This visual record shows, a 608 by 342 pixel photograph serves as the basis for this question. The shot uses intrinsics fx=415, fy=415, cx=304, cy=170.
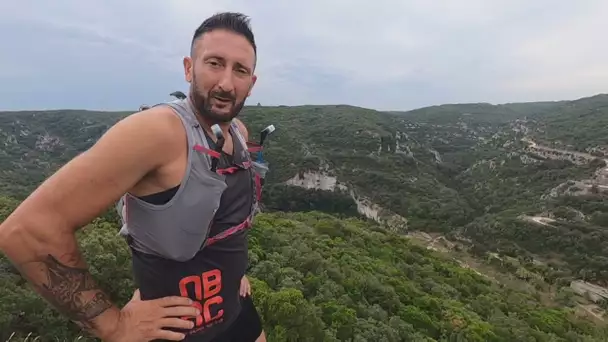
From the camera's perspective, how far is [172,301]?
187 centimetres

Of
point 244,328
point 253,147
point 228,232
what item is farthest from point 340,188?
point 228,232

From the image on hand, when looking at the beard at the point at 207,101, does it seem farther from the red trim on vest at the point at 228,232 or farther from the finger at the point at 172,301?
the finger at the point at 172,301

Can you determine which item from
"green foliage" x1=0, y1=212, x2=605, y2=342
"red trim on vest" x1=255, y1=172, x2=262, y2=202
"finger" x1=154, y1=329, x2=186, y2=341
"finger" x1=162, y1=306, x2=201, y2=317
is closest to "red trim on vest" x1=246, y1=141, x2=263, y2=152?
"red trim on vest" x1=255, y1=172, x2=262, y2=202

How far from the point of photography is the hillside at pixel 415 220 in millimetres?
12359

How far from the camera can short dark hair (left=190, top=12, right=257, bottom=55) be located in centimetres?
196

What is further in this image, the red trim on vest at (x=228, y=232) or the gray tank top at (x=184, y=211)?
the red trim on vest at (x=228, y=232)

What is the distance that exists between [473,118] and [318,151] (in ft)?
343

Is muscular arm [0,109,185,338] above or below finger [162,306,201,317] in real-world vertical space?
above

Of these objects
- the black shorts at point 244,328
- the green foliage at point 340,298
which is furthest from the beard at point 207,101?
the green foliage at point 340,298

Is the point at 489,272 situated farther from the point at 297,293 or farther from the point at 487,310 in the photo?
the point at 297,293

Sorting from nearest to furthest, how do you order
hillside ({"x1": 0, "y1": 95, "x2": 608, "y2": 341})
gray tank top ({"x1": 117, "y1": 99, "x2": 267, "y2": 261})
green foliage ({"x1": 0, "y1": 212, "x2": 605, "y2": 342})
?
1. gray tank top ({"x1": 117, "y1": 99, "x2": 267, "y2": 261})
2. green foliage ({"x1": 0, "y1": 212, "x2": 605, "y2": 342})
3. hillside ({"x1": 0, "y1": 95, "x2": 608, "y2": 341})

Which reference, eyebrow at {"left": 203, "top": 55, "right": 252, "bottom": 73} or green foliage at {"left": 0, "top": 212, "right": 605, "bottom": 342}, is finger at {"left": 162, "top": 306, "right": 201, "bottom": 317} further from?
green foliage at {"left": 0, "top": 212, "right": 605, "bottom": 342}

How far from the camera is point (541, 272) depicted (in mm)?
42125

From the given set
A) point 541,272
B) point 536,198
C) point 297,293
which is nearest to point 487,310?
point 297,293
